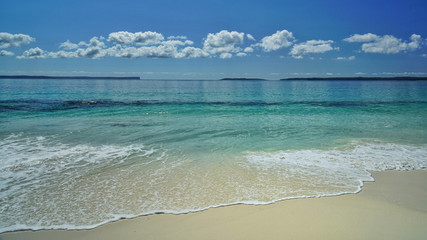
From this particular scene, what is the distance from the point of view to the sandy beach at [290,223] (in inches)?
163

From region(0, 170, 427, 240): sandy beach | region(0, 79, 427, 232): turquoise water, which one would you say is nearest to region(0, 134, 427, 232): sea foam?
region(0, 79, 427, 232): turquoise water

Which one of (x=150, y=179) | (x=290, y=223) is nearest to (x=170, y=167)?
(x=150, y=179)

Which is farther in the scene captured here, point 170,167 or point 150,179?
point 170,167

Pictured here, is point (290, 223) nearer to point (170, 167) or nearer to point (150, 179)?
point (150, 179)

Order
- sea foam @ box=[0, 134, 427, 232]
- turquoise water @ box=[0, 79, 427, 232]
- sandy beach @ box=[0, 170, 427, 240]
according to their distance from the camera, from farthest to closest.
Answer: turquoise water @ box=[0, 79, 427, 232] → sea foam @ box=[0, 134, 427, 232] → sandy beach @ box=[0, 170, 427, 240]

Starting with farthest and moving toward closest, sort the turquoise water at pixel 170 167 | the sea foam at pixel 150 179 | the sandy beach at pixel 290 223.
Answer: the turquoise water at pixel 170 167 → the sea foam at pixel 150 179 → the sandy beach at pixel 290 223

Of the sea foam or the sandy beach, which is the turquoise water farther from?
the sandy beach

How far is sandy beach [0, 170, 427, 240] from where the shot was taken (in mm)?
4137

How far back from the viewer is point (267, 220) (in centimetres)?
458

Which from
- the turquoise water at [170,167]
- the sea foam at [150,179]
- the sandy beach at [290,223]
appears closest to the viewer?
the sandy beach at [290,223]

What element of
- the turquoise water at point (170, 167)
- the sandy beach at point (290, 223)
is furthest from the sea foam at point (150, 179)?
the sandy beach at point (290, 223)

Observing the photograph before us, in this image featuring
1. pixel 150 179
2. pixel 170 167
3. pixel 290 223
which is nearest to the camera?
pixel 290 223

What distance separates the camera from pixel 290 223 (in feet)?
14.7

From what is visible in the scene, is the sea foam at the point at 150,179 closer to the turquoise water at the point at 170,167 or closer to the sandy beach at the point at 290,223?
the turquoise water at the point at 170,167
